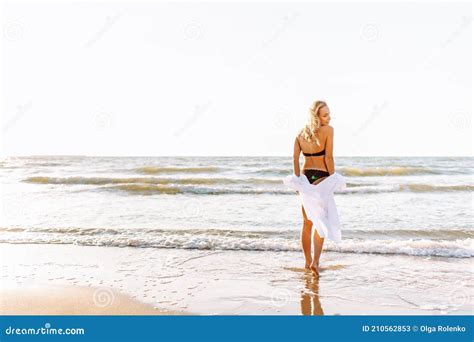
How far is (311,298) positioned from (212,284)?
1.18m

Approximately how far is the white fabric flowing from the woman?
8 centimetres

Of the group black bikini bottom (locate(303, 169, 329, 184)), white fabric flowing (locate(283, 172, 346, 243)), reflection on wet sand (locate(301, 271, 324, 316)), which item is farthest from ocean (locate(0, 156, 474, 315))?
black bikini bottom (locate(303, 169, 329, 184))

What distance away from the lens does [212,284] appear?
5094 mm

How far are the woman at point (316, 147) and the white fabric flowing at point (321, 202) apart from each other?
8cm

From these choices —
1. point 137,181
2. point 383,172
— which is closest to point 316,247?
point 137,181

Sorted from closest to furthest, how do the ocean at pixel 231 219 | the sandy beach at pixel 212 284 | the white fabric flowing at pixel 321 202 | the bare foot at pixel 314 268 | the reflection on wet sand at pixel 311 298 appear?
the reflection on wet sand at pixel 311 298, the sandy beach at pixel 212 284, the white fabric flowing at pixel 321 202, the bare foot at pixel 314 268, the ocean at pixel 231 219

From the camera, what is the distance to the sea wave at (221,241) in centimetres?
680

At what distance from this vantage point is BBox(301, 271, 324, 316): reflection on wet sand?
422 centimetres

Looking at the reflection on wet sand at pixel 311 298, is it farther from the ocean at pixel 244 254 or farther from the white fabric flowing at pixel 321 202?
the white fabric flowing at pixel 321 202

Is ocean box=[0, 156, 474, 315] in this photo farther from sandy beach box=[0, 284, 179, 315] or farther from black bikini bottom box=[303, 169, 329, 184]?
black bikini bottom box=[303, 169, 329, 184]

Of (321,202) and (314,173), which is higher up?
(314,173)

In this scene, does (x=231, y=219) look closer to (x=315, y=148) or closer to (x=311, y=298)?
(x=315, y=148)

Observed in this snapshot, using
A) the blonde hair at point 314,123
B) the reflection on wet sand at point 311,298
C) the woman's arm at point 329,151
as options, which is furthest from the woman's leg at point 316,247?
the blonde hair at point 314,123

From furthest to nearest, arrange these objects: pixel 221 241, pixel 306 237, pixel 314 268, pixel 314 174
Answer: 1. pixel 221 241
2. pixel 306 237
3. pixel 314 268
4. pixel 314 174
